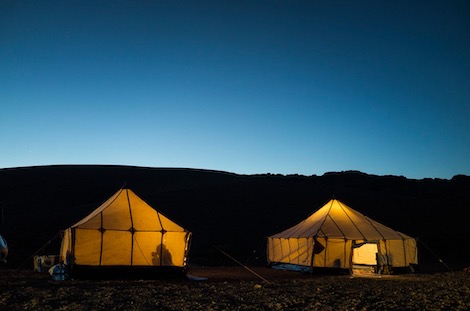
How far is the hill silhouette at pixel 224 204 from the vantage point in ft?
102

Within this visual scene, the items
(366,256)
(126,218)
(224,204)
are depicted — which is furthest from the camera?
(224,204)

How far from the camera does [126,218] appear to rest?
15.7 m

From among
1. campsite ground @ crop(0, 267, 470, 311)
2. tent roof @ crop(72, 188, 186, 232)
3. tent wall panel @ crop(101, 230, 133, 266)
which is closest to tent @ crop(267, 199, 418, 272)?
campsite ground @ crop(0, 267, 470, 311)

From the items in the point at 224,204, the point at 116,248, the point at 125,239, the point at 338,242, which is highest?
the point at 224,204

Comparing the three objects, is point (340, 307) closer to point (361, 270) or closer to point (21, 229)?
point (361, 270)

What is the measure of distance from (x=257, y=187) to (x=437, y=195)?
22446mm

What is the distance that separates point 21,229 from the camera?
3191cm

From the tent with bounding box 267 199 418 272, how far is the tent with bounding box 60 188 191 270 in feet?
19.1

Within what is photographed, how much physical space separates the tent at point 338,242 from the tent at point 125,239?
19.1ft

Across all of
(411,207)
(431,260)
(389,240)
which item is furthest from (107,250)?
(411,207)

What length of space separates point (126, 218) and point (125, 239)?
795 millimetres

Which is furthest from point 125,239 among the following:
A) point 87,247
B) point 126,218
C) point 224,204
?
point 224,204

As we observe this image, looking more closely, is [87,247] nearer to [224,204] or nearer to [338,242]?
[338,242]

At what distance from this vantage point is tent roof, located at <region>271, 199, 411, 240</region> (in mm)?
19220
